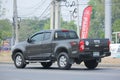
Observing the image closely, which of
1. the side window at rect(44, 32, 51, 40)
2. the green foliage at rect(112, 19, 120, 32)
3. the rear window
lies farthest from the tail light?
the green foliage at rect(112, 19, 120, 32)

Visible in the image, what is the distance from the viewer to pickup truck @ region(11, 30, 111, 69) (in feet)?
72.5

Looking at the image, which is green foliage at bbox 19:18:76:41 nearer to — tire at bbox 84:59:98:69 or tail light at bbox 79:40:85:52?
tire at bbox 84:59:98:69

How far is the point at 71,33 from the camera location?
23.9 metres

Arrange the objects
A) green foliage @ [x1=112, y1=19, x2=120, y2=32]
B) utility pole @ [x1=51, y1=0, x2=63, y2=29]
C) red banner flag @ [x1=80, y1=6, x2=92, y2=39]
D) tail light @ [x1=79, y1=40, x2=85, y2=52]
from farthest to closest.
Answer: green foliage @ [x1=112, y1=19, x2=120, y2=32]
red banner flag @ [x1=80, y1=6, x2=92, y2=39]
utility pole @ [x1=51, y1=0, x2=63, y2=29]
tail light @ [x1=79, y1=40, x2=85, y2=52]

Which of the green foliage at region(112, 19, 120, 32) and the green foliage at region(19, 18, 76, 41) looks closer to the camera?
the green foliage at region(112, 19, 120, 32)

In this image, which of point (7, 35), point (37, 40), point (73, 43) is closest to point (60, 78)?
point (73, 43)

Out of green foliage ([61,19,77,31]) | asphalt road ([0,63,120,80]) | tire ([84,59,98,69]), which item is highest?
green foliage ([61,19,77,31])

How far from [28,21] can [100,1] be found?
105 feet

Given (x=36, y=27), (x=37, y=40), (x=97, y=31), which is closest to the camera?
(x=37, y=40)

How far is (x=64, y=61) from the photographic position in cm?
2231

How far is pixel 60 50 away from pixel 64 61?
688mm

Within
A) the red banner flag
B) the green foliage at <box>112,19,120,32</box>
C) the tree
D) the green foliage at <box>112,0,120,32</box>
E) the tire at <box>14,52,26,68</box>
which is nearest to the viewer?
the tire at <box>14,52,26,68</box>

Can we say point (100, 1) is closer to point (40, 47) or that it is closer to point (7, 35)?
point (7, 35)

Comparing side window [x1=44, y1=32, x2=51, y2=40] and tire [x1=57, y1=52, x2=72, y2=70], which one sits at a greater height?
side window [x1=44, y1=32, x2=51, y2=40]
